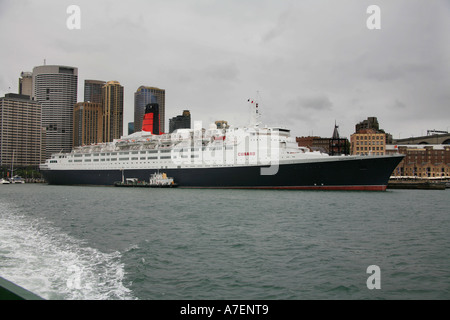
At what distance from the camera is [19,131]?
17625cm

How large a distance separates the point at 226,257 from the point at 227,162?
37.6 metres

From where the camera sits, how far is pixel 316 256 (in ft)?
36.7

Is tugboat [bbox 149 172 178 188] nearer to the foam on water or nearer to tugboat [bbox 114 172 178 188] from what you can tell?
tugboat [bbox 114 172 178 188]

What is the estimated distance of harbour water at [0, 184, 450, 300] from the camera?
26.9ft

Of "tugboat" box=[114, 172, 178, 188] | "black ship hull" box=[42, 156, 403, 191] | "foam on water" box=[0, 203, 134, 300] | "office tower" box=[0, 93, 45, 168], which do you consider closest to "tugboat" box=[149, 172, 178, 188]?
"tugboat" box=[114, 172, 178, 188]

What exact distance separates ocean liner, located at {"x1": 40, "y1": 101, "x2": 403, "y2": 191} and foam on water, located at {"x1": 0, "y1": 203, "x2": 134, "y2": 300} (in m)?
32.7

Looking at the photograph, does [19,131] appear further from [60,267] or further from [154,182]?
[60,267]

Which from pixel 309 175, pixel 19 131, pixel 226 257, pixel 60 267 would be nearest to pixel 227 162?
pixel 309 175

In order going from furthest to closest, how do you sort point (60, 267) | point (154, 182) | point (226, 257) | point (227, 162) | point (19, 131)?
point (19, 131) → point (154, 182) → point (227, 162) → point (226, 257) → point (60, 267)

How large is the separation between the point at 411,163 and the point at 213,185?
76220mm

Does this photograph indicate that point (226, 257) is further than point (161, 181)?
No

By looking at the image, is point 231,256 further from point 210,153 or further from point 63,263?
point 210,153

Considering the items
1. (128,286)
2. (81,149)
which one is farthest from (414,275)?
(81,149)

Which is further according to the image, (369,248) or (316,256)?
(369,248)
